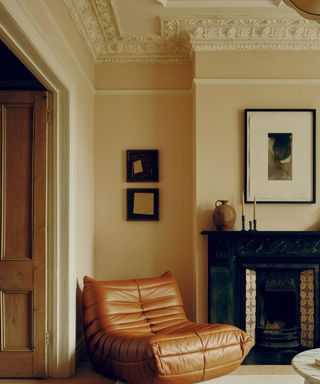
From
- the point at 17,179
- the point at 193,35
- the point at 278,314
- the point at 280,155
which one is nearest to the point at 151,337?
the point at 278,314

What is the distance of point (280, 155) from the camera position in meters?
4.41

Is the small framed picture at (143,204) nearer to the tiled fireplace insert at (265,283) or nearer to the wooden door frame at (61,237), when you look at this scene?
the tiled fireplace insert at (265,283)

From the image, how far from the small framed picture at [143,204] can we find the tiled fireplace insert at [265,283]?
28.6 inches

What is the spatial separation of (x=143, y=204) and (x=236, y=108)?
124 cm

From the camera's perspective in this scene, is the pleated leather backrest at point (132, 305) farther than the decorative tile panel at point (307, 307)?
No

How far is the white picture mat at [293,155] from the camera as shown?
4391 millimetres

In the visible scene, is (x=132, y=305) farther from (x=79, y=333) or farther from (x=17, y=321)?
(x=17, y=321)

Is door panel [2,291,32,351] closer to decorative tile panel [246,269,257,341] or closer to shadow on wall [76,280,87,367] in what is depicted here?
shadow on wall [76,280,87,367]

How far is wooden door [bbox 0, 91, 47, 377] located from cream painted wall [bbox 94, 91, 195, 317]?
40.2 inches

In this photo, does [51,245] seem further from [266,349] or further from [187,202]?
[266,349]

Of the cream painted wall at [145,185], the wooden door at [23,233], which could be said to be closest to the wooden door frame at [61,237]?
the wooden door at [23,233]

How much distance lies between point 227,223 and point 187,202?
2.27 feet

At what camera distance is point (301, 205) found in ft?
14.4

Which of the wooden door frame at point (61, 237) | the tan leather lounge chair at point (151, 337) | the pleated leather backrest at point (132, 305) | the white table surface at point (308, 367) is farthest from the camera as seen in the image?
the pleated leather backrest at point (132, 305)
